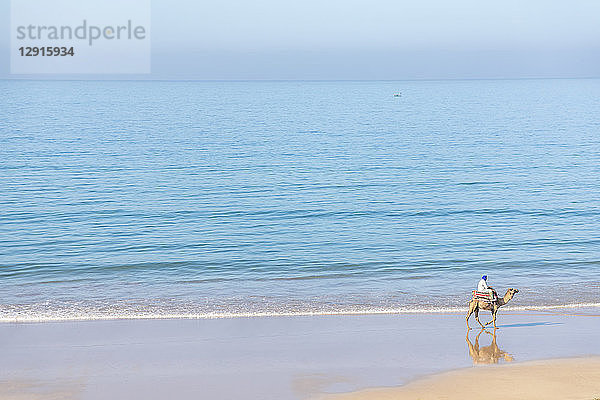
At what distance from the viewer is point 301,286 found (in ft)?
75.2

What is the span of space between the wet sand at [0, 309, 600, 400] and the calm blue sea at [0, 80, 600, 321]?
4.60 feet

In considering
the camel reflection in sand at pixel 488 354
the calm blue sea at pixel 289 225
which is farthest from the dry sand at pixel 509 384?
the calm blue sea at pixel 289 225

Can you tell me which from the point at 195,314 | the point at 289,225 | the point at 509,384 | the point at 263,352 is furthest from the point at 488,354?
the point at 289,225

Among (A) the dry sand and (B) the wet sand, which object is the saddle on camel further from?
(A) the dry sand

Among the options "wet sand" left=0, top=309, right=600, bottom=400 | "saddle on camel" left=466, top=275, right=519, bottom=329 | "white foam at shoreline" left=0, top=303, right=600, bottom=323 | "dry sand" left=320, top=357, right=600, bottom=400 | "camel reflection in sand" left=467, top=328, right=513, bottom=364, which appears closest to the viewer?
"dry sand" left=320, top=357, right=600, bottom=400

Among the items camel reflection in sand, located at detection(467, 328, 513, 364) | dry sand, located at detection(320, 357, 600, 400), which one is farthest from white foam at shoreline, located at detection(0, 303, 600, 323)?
dry sand, located at detection(320, 357, 600, 400)

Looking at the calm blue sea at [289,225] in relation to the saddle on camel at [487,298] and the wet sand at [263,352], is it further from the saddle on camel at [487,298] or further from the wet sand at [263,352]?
the saddle on camel at [487,298]

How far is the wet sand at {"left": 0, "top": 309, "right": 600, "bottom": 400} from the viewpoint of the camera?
14336 millimetres

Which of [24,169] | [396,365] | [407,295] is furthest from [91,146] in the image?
[396,365]

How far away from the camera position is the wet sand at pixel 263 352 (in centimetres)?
1434

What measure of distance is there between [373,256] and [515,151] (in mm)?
35062

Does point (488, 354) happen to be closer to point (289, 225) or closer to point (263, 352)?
point (263, 352)

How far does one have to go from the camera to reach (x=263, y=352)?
16.2 m

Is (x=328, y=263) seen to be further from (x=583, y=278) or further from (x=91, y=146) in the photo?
(x=91, y=146)
